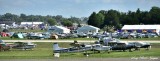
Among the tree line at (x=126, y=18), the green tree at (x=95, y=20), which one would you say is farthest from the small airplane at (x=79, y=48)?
the green tree at (x=95, y=20)

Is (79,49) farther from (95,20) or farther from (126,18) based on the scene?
(95,20)

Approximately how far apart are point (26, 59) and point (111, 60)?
8222mm

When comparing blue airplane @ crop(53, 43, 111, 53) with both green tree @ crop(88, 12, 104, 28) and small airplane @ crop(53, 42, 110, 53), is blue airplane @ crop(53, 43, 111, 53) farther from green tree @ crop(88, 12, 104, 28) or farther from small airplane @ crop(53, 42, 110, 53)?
green tree @ crop(88, 12, 104, 28)

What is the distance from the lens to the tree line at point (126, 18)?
6088 inches

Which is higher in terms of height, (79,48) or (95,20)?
(95,20)

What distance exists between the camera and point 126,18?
6383 inches

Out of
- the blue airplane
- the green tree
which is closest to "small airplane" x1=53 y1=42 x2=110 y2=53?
the blue airplane

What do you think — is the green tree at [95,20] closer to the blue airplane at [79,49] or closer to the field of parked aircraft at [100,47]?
the field of parked aircraft at [100,47]

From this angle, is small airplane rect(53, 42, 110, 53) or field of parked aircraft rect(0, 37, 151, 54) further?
field of parked aircraft rect(0, 37, 151, 54)

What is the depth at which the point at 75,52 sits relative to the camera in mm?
46531

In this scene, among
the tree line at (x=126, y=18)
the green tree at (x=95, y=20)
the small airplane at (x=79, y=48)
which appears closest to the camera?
the small airplane at (x=79, y=48)

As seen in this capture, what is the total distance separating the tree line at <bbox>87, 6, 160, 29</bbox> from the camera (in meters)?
155

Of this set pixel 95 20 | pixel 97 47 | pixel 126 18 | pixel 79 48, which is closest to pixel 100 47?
pixel 97 47

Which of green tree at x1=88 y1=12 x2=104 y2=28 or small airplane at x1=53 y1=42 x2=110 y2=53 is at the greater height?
green tree at x1=88 y1=12 x2=104 y2=28
